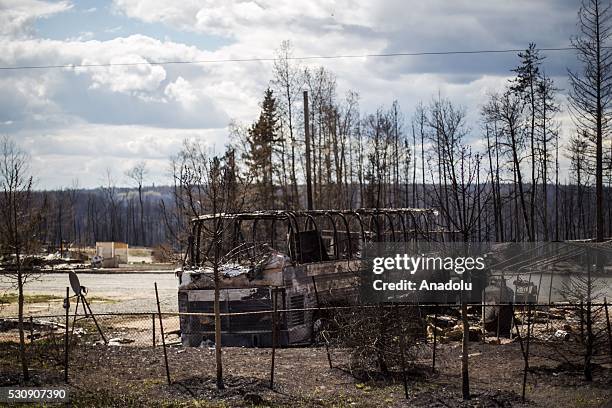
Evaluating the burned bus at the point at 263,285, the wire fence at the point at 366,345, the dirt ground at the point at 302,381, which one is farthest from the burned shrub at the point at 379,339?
the burned bus at the point at 263,285

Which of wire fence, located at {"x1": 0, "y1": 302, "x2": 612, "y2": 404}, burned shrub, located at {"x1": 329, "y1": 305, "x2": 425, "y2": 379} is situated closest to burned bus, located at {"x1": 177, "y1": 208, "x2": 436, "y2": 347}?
wire fence, located at {"x1": 0, "y1": 302, "x2": 612, "y2": 404}

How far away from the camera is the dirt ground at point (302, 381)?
11.1m

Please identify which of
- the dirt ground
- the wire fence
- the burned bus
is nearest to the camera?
the dirt ground

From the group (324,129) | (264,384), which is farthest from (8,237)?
(324,129)

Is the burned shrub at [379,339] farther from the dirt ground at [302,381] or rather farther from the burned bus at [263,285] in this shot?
the burned bus at [263,285]

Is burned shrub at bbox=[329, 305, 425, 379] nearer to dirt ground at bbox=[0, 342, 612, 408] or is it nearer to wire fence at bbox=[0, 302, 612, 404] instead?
wire fence at bbox=[0, 302, 612, 404]

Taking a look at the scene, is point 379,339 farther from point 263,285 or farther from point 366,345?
point 263,285

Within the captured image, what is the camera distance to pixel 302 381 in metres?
12.5

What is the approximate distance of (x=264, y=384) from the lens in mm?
12172

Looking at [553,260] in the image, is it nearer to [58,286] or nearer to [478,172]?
[478,172]

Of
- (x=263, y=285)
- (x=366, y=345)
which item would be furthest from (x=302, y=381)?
(x=263, y=285)

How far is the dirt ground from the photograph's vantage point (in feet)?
36.4

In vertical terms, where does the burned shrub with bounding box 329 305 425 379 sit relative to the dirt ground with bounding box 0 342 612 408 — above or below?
above

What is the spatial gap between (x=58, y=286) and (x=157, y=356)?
86.8ft
